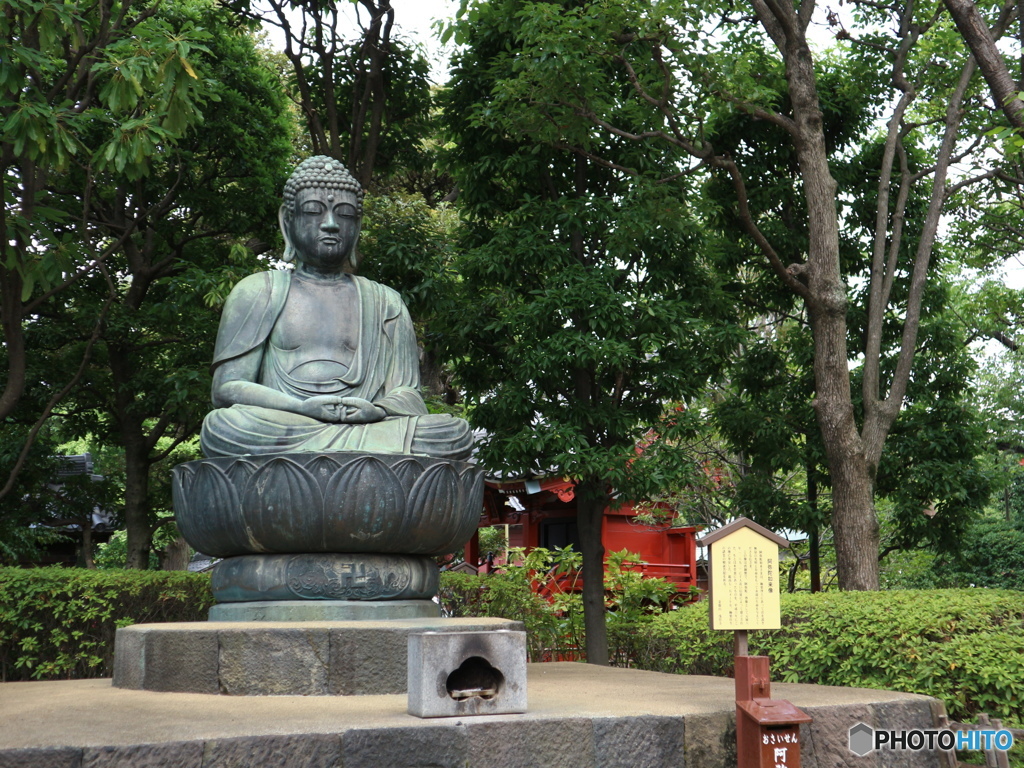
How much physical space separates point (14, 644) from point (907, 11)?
373 inches

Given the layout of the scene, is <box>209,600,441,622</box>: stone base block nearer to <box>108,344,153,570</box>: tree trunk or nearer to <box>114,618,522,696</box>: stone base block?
<box>114,618,522,696</box>: stone base block

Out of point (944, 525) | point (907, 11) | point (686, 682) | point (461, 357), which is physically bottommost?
point (686, 682)

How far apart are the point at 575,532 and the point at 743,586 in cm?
1232

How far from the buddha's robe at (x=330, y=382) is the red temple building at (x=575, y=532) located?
9765 mm

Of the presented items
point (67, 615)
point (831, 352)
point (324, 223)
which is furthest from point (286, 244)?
point (831, 352)

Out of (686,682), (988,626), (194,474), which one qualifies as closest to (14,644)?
(194,474)

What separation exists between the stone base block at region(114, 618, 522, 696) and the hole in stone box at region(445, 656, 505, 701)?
0.69m

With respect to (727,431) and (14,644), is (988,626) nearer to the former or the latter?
(727,431)

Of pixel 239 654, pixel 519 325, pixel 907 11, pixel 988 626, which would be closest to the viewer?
pixel 239 654

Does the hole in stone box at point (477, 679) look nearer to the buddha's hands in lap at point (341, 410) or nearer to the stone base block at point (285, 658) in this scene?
the stone base block at point (285, 658)

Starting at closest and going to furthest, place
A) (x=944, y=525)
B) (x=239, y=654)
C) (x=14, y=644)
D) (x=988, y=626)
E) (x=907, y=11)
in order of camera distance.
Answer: (x=239, y=654) → (x=988, y=626) → (x=14, y=644) → (x=907, y=11) → (x=944, y=525)

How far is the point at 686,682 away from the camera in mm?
5945

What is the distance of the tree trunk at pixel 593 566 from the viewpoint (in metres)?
9.04

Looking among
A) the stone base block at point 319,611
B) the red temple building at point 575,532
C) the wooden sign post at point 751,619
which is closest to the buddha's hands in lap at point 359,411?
the stone base block at point 319,611
